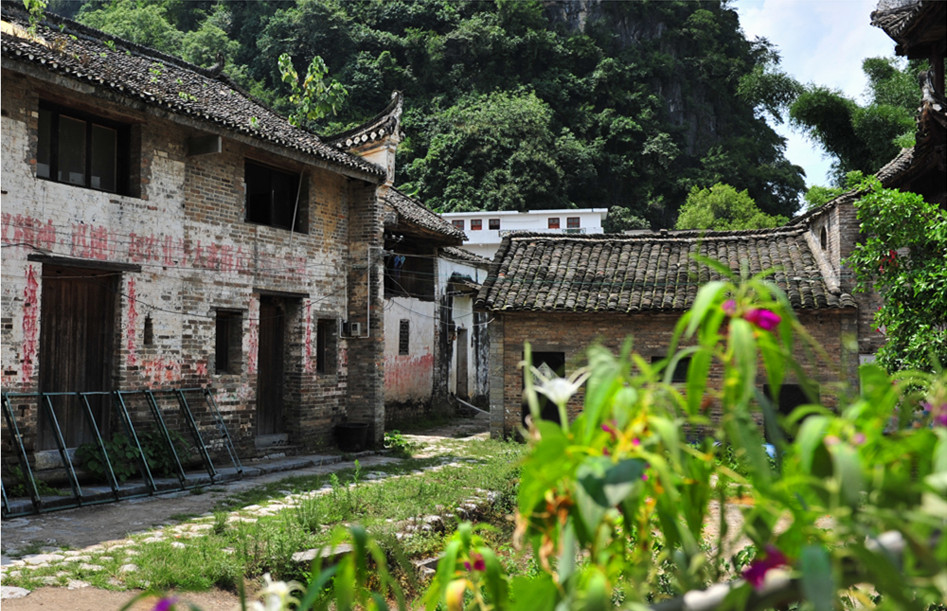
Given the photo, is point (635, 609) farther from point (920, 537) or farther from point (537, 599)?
point (920, 537)

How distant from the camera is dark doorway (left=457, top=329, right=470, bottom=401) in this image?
76.2 ft

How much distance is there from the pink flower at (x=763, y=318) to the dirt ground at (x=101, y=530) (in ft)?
14.9

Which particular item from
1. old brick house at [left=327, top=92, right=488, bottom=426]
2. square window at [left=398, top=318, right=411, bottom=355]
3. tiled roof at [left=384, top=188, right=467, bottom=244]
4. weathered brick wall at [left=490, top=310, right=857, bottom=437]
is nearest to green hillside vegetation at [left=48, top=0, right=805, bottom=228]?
old brick house at [left=327, top=92, right=488, bottom=426]

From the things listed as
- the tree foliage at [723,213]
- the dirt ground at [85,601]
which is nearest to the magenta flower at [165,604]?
the dirt ground at [85,601]

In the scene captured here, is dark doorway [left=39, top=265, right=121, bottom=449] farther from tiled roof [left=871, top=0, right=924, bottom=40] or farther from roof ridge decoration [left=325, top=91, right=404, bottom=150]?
tiled roof [left=871, top=0, right=924, bottom=40]

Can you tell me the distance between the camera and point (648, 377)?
102 centimetres

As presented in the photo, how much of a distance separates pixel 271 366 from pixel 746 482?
12.7 m

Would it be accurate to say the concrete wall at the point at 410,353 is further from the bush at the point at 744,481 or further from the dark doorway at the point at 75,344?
the bush at the point at 744,481

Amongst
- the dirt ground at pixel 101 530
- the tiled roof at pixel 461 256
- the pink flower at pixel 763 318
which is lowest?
the dirt ground at pixel 101 530

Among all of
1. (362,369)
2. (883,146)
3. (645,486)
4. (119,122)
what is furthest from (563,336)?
(883,146)

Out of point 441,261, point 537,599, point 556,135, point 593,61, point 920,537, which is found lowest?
point 537,599

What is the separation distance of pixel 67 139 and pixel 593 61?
4261 cm

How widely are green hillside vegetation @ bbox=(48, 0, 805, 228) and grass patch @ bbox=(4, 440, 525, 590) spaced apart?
2906 cm

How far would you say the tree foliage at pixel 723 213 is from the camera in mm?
34594
